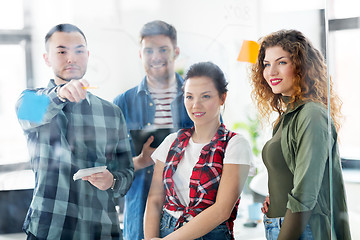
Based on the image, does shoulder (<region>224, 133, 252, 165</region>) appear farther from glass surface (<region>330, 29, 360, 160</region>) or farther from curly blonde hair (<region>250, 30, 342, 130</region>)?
glass surface (<region>330, 29, 360, 160</region>)

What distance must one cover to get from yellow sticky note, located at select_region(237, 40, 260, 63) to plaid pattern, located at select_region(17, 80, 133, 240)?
35 centimetres

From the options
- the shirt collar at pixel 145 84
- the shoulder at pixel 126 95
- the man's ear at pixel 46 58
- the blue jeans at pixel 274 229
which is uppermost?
the man's ear at pixel 46 58

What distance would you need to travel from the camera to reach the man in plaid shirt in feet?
2.92

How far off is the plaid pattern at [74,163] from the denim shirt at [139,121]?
0.08 ft

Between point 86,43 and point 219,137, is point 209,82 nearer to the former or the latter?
point 219,137

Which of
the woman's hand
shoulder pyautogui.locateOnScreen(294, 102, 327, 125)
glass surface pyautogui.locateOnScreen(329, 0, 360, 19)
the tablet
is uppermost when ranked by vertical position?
glass surface pyautogui.locateOnScreen(329, 0, 360, 19)

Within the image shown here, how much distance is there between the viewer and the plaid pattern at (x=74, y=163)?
890 mm

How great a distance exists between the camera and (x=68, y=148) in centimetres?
90

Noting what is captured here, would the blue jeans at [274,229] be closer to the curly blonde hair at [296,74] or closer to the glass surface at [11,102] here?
the curly blonde hair at [296,74]

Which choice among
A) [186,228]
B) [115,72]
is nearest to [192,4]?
[115,72]

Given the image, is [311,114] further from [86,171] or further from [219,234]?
[86,171]

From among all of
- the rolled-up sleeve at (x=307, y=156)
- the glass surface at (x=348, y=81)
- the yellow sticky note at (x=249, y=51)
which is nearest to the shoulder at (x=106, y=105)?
the yellow sticky note at (x=249, y=51)

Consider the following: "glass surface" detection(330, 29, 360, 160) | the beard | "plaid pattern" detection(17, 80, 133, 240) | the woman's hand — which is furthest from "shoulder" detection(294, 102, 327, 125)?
the beard

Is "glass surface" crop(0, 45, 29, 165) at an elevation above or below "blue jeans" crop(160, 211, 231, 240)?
above
